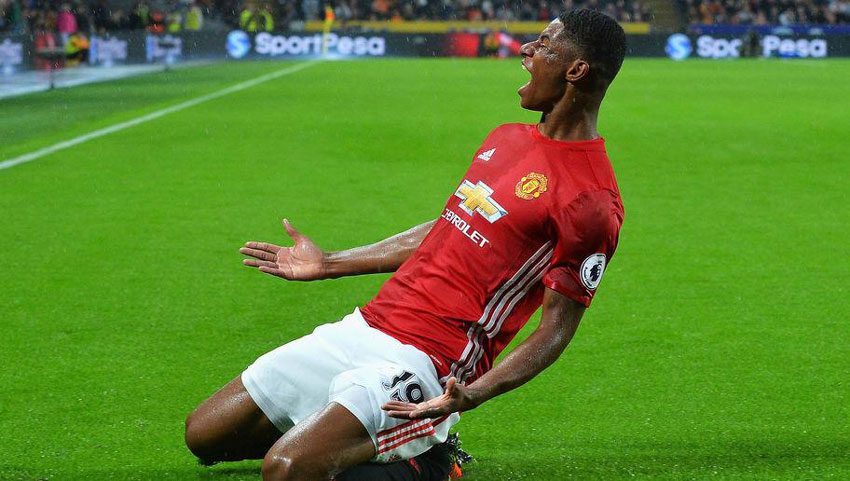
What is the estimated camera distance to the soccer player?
3.37 meters

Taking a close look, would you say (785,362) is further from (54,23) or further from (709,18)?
(709,18)

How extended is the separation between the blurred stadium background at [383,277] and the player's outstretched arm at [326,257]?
818 mm

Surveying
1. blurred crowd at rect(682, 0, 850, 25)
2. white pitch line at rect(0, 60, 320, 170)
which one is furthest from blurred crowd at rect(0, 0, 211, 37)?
blurred crowd at rect(682, 0, 850, 25)

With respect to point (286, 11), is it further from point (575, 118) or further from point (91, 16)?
point (575, 118)

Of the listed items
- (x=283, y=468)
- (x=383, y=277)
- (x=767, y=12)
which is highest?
(x=283, y=468)

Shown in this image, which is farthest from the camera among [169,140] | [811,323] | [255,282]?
[169,140]

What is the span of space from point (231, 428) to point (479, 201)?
114 centimetres

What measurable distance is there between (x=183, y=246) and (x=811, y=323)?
4.56 metres

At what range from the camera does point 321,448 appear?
330cm

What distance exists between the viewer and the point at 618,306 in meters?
6.94

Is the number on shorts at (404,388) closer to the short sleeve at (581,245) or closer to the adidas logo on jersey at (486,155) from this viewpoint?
the short sleeve at (581,245)

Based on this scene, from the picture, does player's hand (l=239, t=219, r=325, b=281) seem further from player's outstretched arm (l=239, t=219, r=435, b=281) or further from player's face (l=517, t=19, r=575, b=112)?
player's face (l=517, t=19, r=575, b=112)

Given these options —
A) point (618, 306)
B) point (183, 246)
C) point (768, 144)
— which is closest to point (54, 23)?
point (768, 144)

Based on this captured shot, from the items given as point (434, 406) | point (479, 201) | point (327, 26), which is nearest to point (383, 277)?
point (479, 201)
